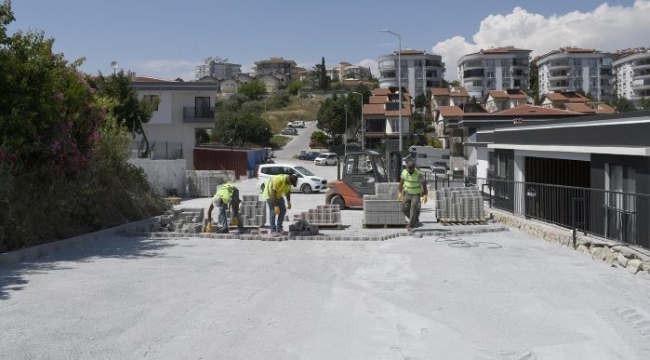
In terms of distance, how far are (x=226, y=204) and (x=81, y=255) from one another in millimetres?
4039

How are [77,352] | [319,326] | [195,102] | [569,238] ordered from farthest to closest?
[195,102]
[569,238]
[319,326]
[77,352]

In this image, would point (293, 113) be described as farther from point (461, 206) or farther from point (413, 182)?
point (413, 182)

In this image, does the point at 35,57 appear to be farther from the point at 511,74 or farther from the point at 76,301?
the point at 511,74

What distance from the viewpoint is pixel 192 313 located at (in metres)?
Answer: 8.57

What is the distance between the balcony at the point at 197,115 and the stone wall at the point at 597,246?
37.2m

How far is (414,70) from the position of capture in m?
126

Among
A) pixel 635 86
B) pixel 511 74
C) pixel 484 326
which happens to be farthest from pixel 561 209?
pixel 635 86

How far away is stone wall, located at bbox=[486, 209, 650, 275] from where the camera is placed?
37.0ft

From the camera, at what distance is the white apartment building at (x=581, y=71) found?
124875 millimetres

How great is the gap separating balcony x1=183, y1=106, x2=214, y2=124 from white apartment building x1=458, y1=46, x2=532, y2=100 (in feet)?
262

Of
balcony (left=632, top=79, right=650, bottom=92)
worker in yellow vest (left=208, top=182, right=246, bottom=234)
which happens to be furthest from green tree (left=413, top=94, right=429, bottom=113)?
worker in yellow vest (left=208, top=182, right=246, bottom=234)

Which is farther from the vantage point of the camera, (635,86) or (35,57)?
(635,86)

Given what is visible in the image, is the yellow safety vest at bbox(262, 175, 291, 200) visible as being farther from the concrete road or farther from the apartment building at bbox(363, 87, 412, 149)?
the apartment building at bbox(363, 87, 412, 149)

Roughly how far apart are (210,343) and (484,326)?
336 centimetres
